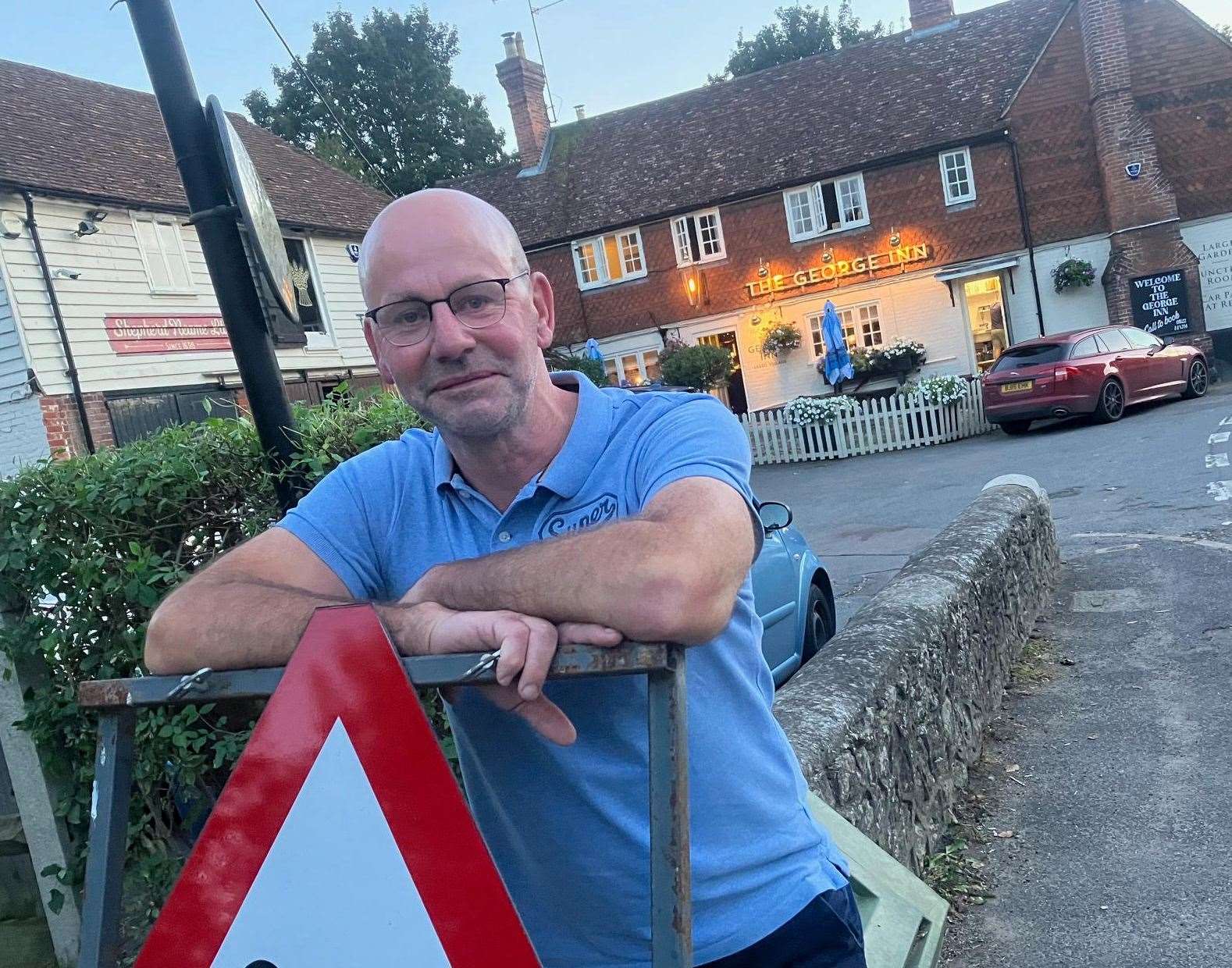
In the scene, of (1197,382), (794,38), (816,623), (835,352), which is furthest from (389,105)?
(816,623)

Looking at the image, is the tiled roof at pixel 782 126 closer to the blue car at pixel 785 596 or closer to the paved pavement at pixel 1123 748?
the paved pavement at pixel 1123 748

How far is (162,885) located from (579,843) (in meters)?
2.78

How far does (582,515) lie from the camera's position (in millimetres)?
1780

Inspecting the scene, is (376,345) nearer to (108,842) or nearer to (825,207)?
(108,842)

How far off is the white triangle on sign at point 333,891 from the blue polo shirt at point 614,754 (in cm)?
37

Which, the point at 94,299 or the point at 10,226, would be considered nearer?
the point at 10,226

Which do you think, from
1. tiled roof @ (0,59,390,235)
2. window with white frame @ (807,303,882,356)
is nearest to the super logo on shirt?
tiled roof @ (0,59,390,235)

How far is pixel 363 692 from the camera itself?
1.36 m

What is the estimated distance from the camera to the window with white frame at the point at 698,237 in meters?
28.4

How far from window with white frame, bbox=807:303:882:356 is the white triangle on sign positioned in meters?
26.8

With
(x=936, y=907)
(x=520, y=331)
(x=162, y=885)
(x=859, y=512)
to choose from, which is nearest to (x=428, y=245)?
(x=520, y=331)

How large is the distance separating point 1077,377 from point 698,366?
31.8 ft

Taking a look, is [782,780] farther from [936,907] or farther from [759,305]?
[759,305]

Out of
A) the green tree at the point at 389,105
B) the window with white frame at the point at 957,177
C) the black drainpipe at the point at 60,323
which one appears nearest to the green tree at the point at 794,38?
the green tree at the point at 389,105
